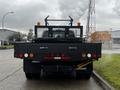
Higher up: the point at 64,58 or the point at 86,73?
the point at 64,58

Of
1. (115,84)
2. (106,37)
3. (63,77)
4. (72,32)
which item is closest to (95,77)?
(63,77)

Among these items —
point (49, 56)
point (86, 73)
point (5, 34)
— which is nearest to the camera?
point (49, 56)

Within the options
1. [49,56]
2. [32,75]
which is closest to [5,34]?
[32,75]

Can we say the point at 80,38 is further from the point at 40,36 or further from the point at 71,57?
the point at 71,57

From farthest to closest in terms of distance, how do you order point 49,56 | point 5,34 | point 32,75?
point 5,34 → point 32,75 → point 49,56

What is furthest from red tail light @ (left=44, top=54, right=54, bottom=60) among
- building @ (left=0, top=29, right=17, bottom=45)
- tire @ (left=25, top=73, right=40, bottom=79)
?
building @ (left=0, top=29, right=17, bottom=45)

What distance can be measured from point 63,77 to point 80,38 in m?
1.82

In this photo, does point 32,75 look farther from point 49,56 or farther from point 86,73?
point 49,56

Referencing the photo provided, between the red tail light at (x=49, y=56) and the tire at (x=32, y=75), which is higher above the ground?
the red tail light at (x=49, y=56)

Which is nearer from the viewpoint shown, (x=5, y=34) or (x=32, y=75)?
(x=32, y=75)

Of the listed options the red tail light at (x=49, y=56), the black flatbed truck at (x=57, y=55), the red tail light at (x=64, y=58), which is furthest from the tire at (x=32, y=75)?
the red tail light at (x=64, y=58)

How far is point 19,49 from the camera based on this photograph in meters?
12.7

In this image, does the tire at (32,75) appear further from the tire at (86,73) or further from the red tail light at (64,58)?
the red tail light at (64,58)

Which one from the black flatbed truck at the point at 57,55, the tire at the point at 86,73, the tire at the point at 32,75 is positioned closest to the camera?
the black flatbed truck at the point at 57,55
